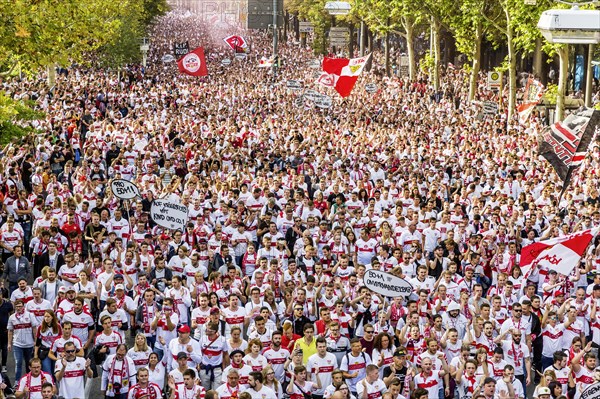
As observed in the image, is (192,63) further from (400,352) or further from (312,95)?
(400,352)

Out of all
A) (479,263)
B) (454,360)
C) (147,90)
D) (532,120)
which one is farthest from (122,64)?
(454,360)

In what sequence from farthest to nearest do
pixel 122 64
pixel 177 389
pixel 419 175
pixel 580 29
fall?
1. pixel 122 64
2. pixel 419 175
3. pixel 177 389
4. pixel 580 29

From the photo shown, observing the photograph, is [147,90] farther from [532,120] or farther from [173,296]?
[173,296]

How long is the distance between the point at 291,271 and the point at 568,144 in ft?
22.4

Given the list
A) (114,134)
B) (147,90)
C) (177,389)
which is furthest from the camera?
(147,90)

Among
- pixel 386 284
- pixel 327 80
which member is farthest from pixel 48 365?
pixel 327 80

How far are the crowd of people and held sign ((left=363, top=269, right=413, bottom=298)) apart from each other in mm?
187

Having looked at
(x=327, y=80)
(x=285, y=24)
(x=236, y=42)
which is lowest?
(x=285, y=24)

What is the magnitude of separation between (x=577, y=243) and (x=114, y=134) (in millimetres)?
14775

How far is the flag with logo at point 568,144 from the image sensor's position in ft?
64.2

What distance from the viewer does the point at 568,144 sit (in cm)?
1980

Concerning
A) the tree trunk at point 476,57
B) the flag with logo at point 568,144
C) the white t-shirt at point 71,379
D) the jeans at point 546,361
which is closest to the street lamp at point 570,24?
the jeans at point 546,361

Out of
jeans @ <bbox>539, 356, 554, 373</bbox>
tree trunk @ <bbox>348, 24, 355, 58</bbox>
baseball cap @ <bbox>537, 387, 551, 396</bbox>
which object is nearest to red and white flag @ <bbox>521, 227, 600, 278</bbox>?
jeans @ <bbox>539, 356, 554, 373</bbox>

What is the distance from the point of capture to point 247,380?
11.7m
